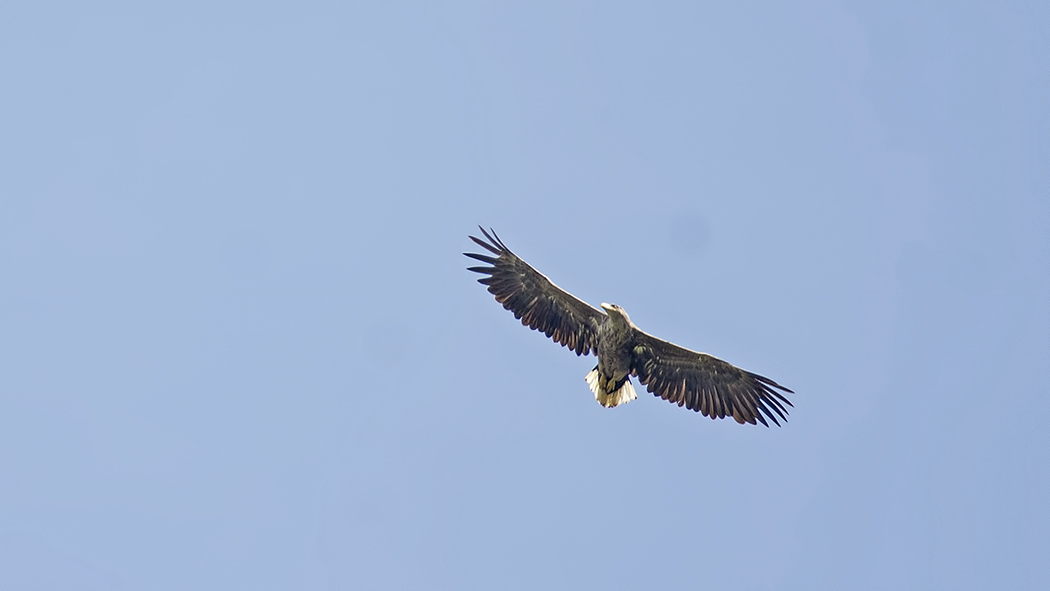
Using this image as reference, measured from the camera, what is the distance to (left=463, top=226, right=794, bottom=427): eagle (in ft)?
89.8

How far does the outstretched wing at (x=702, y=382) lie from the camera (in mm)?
27406

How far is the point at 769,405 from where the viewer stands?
2750 cm

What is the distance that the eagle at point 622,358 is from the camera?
2736cm

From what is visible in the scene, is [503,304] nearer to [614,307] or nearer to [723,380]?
[614,307]

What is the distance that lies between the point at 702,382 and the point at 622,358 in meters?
1.60

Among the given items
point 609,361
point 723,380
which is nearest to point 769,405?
point 723,380

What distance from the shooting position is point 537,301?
27.8m

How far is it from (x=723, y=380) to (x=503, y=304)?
4063mm

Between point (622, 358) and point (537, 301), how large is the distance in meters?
1.83

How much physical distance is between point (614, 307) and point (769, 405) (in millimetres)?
3317

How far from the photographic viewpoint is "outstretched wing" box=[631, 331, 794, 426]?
27406 millimetres

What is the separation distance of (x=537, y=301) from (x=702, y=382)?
3.22 meters

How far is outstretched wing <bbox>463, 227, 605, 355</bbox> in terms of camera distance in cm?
2748

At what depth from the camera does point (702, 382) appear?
2781 centimetres
